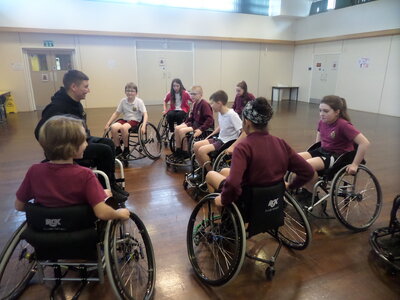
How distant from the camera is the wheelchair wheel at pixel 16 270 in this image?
49.2 inches

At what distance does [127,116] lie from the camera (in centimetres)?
364

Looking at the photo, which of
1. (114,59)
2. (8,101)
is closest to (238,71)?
(114,59)

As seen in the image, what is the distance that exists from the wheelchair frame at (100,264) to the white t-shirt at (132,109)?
6.84 ft

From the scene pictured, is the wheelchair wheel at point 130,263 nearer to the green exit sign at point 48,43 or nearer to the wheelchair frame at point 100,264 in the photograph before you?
the wheelchair frame at point 100,264

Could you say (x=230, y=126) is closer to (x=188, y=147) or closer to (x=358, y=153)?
(x=188, y=147)

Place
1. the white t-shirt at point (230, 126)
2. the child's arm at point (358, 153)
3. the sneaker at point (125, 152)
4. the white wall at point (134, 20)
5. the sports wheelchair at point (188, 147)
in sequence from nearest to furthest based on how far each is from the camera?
the child's arm at point (358, 153) < the white t-shirt at point (230, 126) < the sports wheelchair at point (188, 147) < the sneaker at point (125, 152) < the white wall at point (134, 20)

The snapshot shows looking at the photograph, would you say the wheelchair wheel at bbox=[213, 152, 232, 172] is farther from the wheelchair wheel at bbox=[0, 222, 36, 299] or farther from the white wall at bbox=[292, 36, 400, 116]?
the white wall at bbox=[292, 36, 400, 116]

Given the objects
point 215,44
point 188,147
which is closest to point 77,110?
point 188,147

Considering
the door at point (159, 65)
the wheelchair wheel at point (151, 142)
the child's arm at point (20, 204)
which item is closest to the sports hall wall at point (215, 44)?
the door at point (159, 65)

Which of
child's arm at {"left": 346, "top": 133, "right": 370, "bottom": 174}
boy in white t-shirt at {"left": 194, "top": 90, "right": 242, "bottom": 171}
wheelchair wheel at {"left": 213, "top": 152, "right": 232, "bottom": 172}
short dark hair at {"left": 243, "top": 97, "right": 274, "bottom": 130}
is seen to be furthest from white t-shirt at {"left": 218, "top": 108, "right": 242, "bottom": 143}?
short dark hair at {"left": 243, "top": 97, "right": 274, "bottom": 130}

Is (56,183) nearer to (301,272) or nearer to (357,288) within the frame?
(301,272)

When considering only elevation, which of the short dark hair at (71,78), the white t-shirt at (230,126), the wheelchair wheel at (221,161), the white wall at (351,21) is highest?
the white wall at (351,21)

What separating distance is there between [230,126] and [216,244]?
1160mm

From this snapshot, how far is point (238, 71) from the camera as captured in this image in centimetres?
1000
